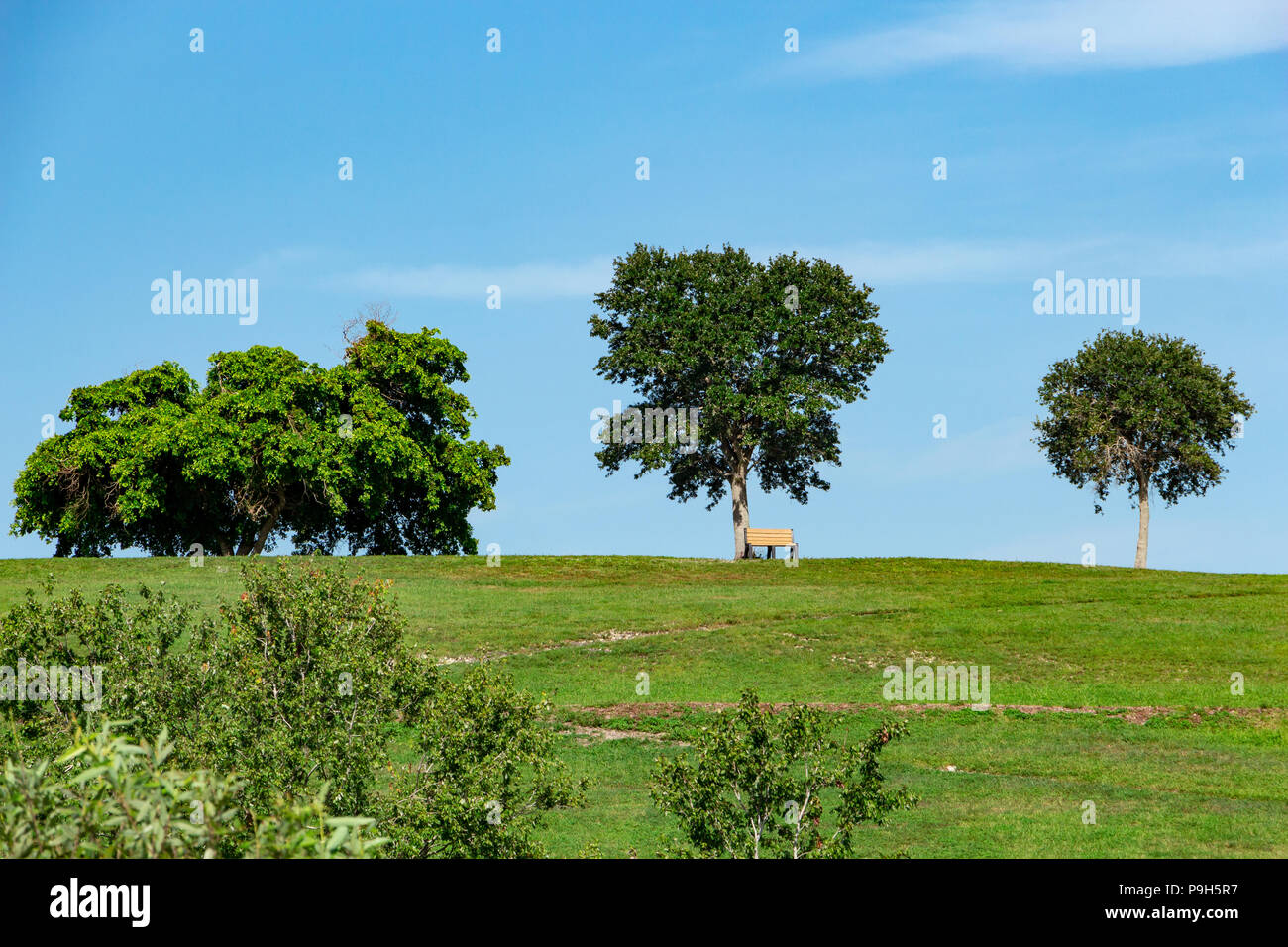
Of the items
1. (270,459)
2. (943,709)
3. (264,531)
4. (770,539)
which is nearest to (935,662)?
(943,709)

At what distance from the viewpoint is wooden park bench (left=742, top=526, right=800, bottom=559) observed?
56.4 meters

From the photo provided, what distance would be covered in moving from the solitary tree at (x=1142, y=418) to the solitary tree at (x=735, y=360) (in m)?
11.4

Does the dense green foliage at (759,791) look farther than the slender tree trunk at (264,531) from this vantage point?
No

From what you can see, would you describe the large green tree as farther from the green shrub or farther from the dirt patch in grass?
the green shrub

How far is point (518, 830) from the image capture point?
40.4 feet

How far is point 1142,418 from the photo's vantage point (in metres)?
63.1

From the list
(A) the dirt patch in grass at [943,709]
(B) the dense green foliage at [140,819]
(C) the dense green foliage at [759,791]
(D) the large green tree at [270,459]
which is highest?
(D) the large green tree at [270,459]

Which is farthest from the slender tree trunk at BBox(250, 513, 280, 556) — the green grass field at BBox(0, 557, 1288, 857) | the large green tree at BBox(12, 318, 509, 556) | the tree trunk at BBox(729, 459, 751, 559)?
the tree trunk at BBox(729, 459, 751, 559)

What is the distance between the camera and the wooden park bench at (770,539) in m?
56.4

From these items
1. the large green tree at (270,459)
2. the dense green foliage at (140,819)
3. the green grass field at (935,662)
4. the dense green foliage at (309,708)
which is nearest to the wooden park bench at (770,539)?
the green grass field at (935,662)

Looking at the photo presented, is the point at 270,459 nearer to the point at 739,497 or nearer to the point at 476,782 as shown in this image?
the point at 739,497

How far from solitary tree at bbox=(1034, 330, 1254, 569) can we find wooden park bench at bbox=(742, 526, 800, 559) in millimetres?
16982

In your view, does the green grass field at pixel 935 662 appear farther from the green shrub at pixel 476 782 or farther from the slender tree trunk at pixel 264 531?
→ the slender tree trunk at pixel 264 531
